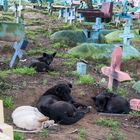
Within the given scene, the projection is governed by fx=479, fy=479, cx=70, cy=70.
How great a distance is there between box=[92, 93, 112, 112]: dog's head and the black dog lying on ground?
0.69 ft

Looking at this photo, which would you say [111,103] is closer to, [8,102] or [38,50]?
[8,102]

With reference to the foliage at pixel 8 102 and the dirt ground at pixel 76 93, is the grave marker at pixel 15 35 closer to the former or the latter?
the dirt ground at pixel 76 93

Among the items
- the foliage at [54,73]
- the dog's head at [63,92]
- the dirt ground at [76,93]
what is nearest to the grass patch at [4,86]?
the dirt ground at [76,93]

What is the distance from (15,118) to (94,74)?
12.7 ft

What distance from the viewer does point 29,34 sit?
1570 cm

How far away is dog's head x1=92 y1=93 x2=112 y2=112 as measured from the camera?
755 cm

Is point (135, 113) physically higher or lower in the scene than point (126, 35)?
lower

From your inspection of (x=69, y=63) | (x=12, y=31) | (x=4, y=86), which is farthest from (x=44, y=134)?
(x=69, y=63)

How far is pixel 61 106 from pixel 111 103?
109 centimetres

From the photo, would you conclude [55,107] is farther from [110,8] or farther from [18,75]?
[110,8]

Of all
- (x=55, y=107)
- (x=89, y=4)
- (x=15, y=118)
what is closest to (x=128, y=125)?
(x=55, y=107)

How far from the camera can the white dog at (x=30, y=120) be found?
6.23 metres

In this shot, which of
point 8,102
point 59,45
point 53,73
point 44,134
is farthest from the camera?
point 59,45

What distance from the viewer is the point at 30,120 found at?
627 centimetres
